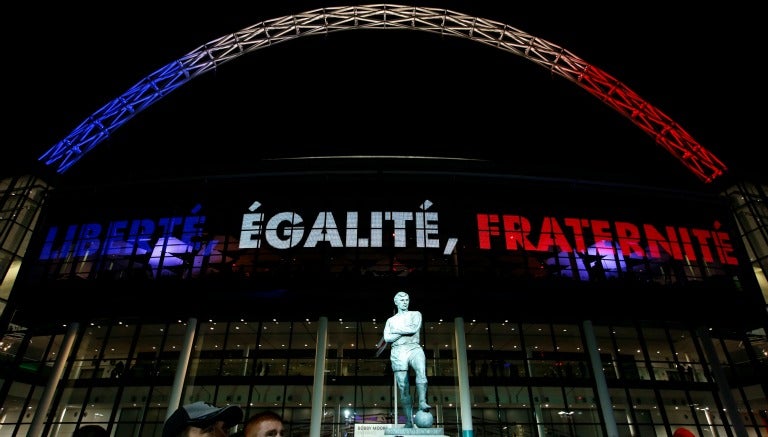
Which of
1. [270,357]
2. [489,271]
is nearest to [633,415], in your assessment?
[489,271]

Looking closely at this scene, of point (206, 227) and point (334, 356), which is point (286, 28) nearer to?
point (206, 227)

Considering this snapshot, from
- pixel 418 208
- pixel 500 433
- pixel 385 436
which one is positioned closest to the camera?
pixel 385 436

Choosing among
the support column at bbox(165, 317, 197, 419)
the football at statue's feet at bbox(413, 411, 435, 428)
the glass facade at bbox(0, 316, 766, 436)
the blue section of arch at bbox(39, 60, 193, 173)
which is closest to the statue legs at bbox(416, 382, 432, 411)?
the football at statue's feet at bbox(413, 411, 435, 428)

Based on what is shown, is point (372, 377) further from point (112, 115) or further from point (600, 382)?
point (112, 115)

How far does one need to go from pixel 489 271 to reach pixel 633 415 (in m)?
10.7

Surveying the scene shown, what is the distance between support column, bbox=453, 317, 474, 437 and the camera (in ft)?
70.2

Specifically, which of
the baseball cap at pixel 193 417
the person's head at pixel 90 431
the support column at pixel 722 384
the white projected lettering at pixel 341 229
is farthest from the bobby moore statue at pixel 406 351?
the support column at pixel 722 384

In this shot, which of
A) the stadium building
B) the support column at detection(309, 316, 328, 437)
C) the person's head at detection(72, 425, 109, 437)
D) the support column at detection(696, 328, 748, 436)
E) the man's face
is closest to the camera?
the man's face

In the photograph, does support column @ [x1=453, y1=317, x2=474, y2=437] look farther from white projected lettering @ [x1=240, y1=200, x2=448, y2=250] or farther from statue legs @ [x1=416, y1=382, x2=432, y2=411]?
statue legs @ [x1=416, y1=382, x2=432, y2=411]

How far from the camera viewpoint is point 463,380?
22375mm

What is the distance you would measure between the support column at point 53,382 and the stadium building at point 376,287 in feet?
0.44

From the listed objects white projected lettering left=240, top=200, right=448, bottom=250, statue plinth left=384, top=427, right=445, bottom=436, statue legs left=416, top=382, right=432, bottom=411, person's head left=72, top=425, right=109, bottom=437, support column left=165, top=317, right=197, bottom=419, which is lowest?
person's head left=72, top=425, right=109, bottom=437

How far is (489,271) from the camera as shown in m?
25.8

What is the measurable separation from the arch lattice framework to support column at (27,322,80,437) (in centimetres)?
975
